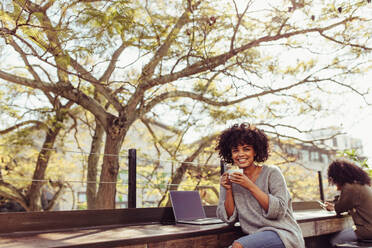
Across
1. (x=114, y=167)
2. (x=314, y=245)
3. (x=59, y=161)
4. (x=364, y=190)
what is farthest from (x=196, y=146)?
(x=364, y=190)

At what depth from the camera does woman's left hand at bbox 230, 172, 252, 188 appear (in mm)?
1931

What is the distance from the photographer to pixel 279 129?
23.2 feet

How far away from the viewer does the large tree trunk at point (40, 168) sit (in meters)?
6.85

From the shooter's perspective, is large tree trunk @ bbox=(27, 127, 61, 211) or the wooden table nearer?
the wooden table

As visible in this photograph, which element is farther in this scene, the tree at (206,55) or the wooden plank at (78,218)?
the tree at (206,55)

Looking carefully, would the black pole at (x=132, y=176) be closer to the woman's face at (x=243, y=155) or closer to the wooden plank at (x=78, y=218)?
the wooden plank at (x=78, y=218)

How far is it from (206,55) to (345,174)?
1992mm

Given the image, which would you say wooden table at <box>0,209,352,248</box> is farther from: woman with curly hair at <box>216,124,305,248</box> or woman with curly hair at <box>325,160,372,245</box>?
woman with curly hair at <box>325,160,372,245</box>

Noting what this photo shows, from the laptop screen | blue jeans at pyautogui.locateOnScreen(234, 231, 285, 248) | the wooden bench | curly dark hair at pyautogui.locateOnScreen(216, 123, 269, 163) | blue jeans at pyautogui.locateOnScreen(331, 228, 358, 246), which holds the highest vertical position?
curly dark hair at pyautogui.locateOnScreen(216, 123, 269, 163)

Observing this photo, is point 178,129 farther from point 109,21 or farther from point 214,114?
point 109,21

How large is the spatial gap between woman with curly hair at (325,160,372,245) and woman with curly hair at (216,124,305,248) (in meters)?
1.46

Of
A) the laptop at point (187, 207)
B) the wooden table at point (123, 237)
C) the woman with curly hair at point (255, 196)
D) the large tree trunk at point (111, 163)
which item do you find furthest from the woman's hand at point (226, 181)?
the large tree trunk at point (111, 163)

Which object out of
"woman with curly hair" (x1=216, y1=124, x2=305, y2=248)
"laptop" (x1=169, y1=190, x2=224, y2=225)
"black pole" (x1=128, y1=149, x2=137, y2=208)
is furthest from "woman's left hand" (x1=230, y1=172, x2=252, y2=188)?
"black pole" (x1=128, y1=149, x2=137, y2=208)

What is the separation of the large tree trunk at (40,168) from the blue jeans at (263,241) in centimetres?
536
